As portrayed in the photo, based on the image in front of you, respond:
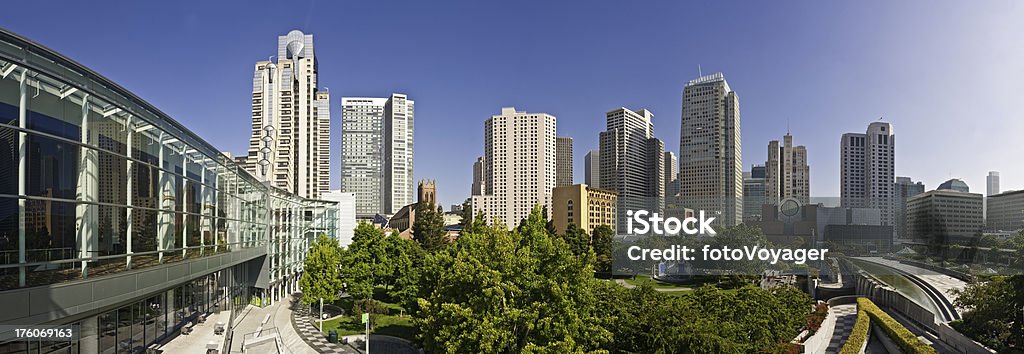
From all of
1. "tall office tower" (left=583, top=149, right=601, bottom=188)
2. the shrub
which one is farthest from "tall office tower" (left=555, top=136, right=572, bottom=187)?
the shrub

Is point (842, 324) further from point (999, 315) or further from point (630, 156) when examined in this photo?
point (630, 156)

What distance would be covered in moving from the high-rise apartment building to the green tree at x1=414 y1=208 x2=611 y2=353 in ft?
513

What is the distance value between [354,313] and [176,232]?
45.2 feet

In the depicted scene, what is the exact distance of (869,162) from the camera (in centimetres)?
11444

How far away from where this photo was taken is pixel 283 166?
81.0 metres

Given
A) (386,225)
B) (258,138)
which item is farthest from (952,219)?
(386,225)

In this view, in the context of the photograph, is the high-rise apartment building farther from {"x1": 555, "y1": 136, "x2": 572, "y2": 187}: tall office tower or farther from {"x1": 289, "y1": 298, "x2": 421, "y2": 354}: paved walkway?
{"x1": 289, "y1": 298, "x2": 421, "y2": 354}: paved walkway

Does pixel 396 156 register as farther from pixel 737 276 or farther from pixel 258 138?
pixel 737 276

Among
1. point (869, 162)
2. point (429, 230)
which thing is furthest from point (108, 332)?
point (869, 162)

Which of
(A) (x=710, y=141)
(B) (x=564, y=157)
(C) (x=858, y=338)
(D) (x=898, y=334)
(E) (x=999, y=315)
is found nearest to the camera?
(E) (x=999, y=315)

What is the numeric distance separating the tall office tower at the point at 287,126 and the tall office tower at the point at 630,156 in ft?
257

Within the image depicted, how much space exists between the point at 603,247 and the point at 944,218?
27932 millimetres

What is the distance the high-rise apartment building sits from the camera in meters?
170

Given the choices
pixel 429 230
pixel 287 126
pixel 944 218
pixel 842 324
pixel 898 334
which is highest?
pixel 287 126
